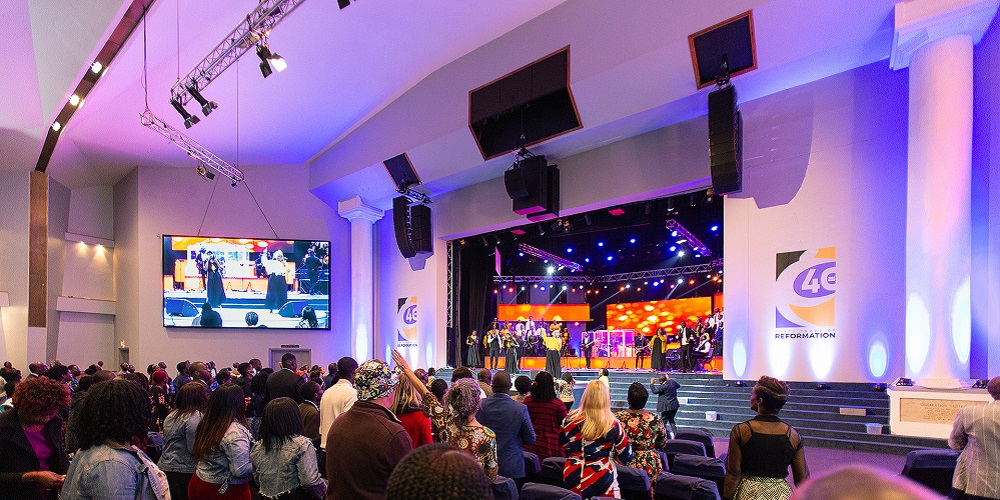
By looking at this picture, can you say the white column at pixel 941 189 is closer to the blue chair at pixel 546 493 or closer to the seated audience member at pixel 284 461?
the blue chair at pixel 546 493

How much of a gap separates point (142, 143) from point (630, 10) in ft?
37.7

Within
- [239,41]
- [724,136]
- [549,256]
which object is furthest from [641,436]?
[549,256]

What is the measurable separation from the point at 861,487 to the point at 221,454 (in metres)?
3.13

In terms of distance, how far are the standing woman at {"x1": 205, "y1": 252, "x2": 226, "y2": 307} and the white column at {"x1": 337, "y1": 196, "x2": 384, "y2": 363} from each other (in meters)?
3.23

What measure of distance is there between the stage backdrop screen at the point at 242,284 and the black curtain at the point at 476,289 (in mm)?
3597

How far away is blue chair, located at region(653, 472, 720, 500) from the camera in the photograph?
3.89 m

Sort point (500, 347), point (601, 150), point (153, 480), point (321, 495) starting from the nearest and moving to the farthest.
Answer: point (153, 480) < point (321, 495) < point (601, 150) < point (500, 347)

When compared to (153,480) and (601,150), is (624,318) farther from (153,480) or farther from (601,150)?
(153,480)

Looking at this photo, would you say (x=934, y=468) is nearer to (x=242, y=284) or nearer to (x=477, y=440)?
(x=477, y=440)

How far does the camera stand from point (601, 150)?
12.3 m

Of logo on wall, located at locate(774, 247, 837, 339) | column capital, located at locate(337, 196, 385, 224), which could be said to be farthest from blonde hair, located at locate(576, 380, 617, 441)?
column capital, located at locate(337, 196, 385, 224)

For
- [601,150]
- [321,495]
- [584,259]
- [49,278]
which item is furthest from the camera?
[584,259]

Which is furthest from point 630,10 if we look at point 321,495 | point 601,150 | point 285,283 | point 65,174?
point 65,174

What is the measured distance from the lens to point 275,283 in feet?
53.7
